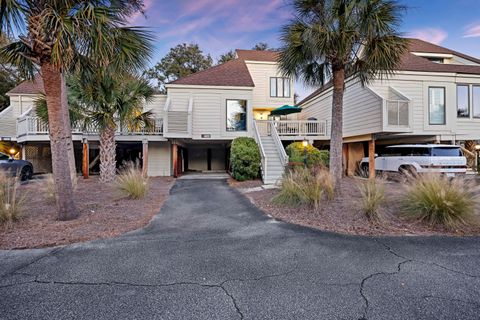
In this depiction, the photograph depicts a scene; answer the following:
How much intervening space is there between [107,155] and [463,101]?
63.1 ft

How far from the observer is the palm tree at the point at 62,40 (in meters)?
4.88

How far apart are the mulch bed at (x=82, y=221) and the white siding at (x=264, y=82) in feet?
44.2

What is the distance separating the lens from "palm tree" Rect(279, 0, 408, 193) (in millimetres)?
6648

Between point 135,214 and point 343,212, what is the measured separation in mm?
5243

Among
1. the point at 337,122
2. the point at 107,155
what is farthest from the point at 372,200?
the point at 107,155

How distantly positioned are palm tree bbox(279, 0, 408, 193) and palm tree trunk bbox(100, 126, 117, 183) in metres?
8.27

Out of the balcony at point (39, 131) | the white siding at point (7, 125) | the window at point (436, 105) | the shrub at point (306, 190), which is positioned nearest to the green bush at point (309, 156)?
the shrub at point (306, 190)

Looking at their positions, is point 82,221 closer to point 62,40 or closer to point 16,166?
point 62,40

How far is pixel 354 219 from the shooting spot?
546cm

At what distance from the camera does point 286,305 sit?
99.7 inches

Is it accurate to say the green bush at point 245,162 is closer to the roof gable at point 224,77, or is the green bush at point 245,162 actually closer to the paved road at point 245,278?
the roof gable at point 224,77

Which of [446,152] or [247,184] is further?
[247,184]

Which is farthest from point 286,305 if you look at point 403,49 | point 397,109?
point 397,109

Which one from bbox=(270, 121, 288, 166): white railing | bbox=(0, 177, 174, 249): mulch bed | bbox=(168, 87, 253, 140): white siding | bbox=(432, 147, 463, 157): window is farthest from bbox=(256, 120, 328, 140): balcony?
bbox=(0, 177, 174, 249): mulch bed
